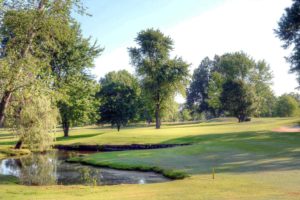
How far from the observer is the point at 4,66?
1675 centimetres

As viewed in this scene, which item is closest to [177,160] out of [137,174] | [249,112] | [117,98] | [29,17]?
[137,174]

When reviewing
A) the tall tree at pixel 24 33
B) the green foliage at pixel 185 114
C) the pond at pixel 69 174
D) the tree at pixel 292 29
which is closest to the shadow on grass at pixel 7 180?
the pond at pixel 69 174

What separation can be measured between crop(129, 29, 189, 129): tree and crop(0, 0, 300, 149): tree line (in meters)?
0.21

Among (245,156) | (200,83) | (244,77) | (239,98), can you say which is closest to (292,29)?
(245,156)

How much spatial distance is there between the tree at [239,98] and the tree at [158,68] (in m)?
19.7

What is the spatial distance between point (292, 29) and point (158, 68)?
39627mm

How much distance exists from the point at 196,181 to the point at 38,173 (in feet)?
57.3

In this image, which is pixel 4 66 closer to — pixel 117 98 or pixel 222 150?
pixel 222 150

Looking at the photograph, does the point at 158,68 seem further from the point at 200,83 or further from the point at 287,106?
the point at 200,83

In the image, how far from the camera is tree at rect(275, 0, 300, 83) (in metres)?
48.0

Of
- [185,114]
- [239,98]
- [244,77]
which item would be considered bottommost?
[185,114]

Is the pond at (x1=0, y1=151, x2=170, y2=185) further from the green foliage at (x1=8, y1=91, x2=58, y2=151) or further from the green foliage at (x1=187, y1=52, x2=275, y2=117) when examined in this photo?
the green foliage at (x1=187, y1=52, x2=275, y2=117)

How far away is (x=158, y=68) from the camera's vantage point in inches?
3344

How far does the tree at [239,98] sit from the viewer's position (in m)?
99.7
